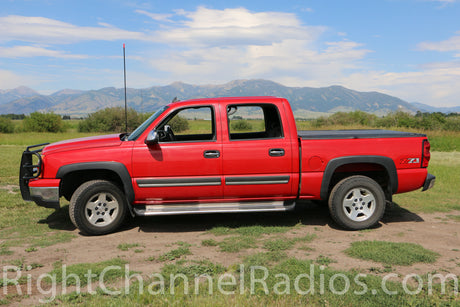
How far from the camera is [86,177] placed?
5973 millimetres

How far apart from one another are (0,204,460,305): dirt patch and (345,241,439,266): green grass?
108 millimetres

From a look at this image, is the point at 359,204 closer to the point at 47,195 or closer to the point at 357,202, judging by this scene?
the point at 357,202

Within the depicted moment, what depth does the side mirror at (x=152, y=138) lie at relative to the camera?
5344 millimetres

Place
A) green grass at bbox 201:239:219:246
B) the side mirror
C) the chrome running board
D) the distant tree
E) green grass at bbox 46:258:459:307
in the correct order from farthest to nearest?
the distant tree
the chrome running board
the side mirror
green grass at bbox 201:239:219:246
green grass at bbox 46:258:459:307

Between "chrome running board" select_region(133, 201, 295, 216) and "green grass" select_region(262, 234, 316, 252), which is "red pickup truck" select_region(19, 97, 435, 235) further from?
"green grass" select_region(262, 234, 316, 252)

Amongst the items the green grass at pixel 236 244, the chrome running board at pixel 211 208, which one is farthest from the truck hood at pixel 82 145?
the green grass at pixel 236 244

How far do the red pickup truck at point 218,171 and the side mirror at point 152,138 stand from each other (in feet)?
0.05

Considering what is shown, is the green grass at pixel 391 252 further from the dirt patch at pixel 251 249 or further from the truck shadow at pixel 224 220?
the truck shadow at pixel 224 220

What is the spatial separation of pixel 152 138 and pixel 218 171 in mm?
1086

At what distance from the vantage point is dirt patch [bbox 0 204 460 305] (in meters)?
4.40

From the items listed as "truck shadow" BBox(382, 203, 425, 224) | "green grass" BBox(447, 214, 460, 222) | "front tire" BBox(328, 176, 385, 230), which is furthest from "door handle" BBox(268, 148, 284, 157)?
"green grass" BBox(447, 214, 460, 222)

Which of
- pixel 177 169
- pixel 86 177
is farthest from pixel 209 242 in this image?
pixel 86 177

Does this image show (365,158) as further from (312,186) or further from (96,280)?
(96,280)

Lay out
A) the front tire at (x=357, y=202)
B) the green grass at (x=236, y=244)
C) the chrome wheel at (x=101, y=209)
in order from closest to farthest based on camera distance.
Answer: the green grass at (x=236, y=244)
the chrome wheel at (x=101, y=209)
the front tire at (x=357, y=202)
